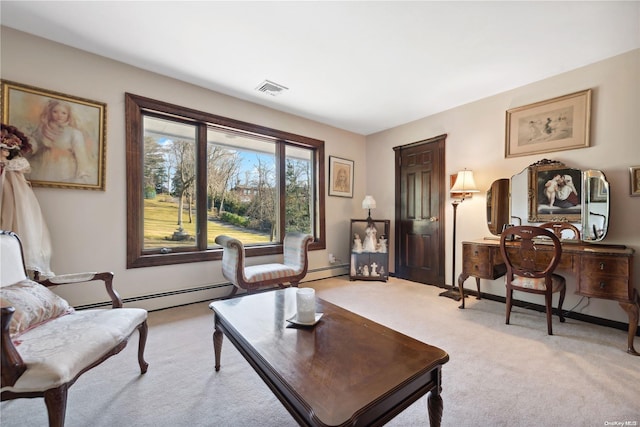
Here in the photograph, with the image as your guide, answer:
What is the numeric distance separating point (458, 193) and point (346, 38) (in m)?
2.34

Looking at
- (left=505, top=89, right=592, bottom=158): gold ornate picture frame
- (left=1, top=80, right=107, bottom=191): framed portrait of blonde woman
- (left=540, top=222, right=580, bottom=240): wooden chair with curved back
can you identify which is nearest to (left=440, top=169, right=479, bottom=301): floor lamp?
(left=505, top=89, right=592, bottom=158): gold ornate picture frame

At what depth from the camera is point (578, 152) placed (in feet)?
8.49

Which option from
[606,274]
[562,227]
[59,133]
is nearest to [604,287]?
[606,274]

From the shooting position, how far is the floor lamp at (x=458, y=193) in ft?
10.3

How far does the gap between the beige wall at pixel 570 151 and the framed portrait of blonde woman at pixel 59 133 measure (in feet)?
12.7

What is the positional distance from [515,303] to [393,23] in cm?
316

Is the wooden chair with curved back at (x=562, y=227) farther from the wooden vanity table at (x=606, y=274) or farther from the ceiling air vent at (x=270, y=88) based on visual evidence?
the ceiling air vent at (x=270, y=88)

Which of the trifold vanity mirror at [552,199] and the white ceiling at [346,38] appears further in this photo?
the trifold vanity mirror at [552,199]

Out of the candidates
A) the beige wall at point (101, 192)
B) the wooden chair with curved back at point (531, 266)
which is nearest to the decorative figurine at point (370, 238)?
the wooden chair with curved back at point (531, 266)

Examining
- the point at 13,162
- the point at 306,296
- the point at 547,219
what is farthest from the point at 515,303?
the point at 13,162

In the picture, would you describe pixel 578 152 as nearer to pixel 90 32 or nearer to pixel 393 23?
pixel 393 23

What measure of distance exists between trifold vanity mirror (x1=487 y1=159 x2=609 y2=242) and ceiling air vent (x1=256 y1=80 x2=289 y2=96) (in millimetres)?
2803

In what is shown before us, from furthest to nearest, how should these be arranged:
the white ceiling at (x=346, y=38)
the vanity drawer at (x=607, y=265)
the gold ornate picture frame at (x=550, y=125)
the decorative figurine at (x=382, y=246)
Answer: the decorative figurine at (x=382, y=246)
the gold ornate picture frame at (x=550, y=125)
the vanity drawer at (x=607, y=265)
the white ceiling at (x=346, y=38)

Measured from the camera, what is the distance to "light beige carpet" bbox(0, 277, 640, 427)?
128cm
